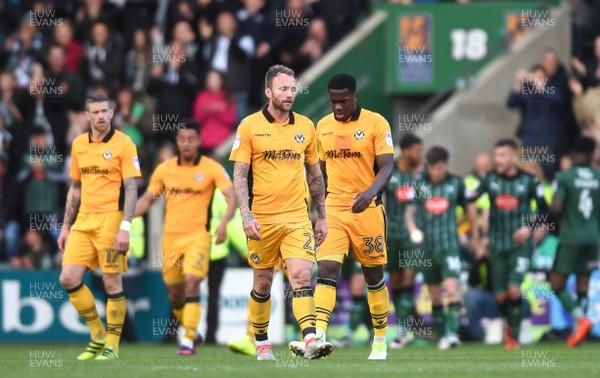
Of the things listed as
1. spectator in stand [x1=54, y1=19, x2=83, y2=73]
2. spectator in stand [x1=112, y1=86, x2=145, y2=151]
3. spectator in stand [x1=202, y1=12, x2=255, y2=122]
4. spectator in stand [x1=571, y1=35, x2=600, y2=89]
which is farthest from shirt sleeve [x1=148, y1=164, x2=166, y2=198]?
spectator in stand [x1=571, y1=35, x2=600, y2=89]

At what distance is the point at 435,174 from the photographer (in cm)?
1936

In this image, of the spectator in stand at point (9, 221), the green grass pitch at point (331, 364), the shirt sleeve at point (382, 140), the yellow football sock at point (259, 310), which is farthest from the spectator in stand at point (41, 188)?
the shirt sleeve at point (382, 140)

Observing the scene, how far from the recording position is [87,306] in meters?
15.9

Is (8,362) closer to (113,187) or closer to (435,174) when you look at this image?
(113,187)

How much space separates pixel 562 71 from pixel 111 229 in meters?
8.87

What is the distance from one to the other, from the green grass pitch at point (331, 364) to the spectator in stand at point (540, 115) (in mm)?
4317

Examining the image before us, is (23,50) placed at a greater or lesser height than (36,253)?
greater

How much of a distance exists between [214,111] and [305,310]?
9779 millimetres

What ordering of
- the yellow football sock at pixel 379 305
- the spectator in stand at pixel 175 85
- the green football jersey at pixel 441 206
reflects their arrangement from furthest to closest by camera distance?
the spectator in stand at pixel 175 85 → the green football jersey at pixel 441 206 → the yellow football sock at pixel 379 305

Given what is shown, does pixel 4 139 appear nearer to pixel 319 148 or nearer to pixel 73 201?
pixel 73 201

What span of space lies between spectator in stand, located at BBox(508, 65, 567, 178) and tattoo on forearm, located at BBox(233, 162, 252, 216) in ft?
28.8

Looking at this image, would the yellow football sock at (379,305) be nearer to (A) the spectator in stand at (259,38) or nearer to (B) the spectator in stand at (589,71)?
(B) the spectator in stand at (589,71)

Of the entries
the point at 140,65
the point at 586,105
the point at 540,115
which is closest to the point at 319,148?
the point at 540,115

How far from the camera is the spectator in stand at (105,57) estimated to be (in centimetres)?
2414
